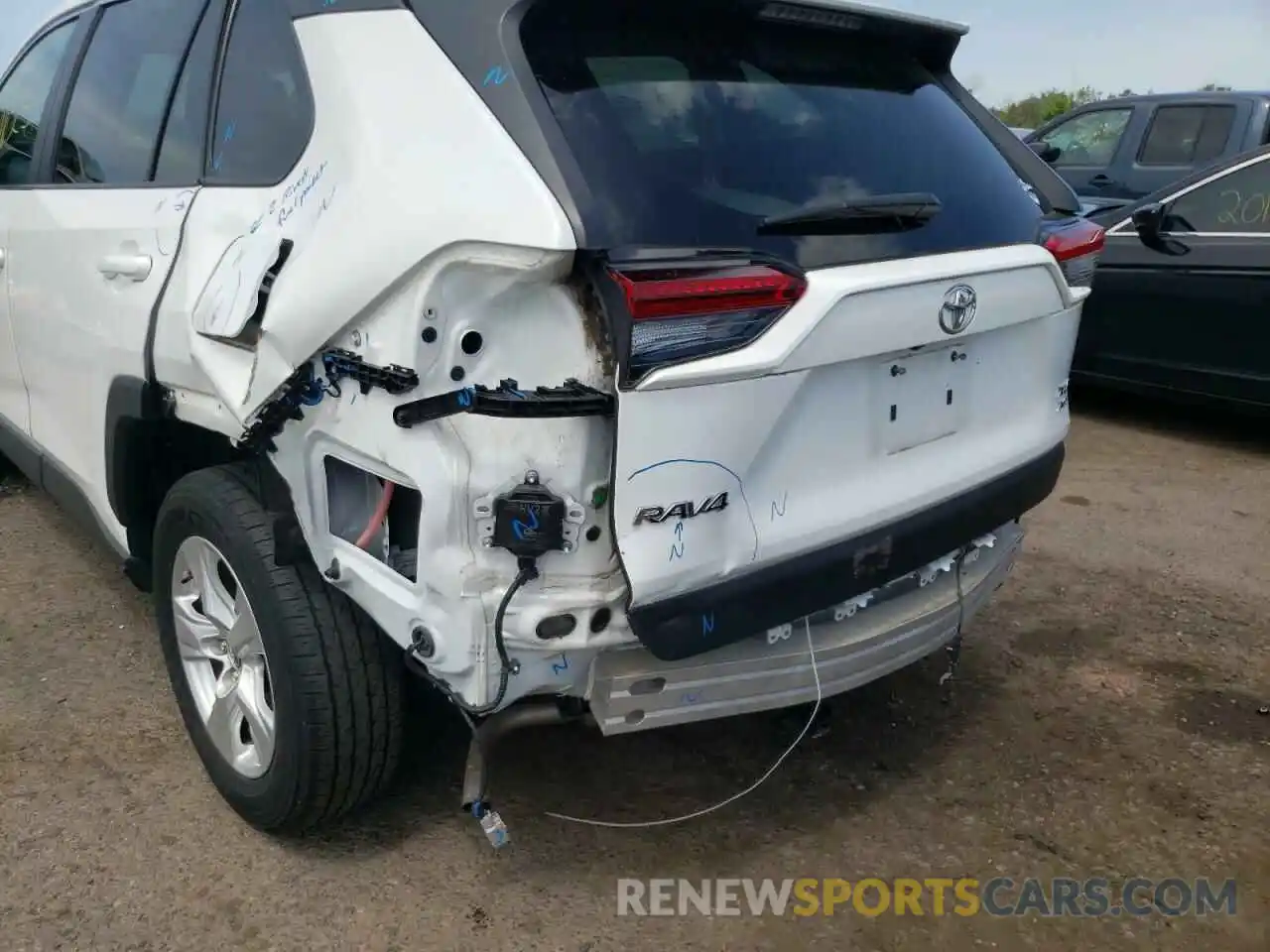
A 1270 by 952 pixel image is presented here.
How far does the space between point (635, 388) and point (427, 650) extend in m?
0.63

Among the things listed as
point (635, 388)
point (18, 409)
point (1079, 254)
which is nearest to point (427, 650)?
point (635, 388)

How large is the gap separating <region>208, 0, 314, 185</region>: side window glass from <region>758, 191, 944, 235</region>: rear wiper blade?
97 centimetres

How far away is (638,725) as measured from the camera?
2.16 m

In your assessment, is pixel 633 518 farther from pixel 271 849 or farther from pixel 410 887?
pixel 271 849

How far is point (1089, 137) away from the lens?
934cm

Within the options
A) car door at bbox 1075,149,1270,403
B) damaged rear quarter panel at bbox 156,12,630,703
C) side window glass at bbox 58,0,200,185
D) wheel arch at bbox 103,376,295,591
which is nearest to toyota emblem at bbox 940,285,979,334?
damaged rear quarter panel at bbox 156,12,630,703

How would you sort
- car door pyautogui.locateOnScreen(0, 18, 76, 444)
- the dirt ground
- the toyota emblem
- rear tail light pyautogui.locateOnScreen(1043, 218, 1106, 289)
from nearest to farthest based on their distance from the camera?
the toyota emblem
the dirt ground
rear tail light pyautogui.locateOnScreen(1043, 218, 1106, 289)
car door pyautogui.locateOnScreen(0, 18, 76, 444)

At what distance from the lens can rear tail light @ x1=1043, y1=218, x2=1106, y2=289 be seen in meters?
2.64

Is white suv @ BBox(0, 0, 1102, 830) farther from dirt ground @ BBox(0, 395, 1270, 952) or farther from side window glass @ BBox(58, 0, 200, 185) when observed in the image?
dirt ground @ BBox(0, 395, 1270, 952)

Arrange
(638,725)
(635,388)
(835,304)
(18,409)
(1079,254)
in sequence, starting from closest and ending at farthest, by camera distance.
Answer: (635,388), (835,304), (638,725), (1079,254), (18,409)

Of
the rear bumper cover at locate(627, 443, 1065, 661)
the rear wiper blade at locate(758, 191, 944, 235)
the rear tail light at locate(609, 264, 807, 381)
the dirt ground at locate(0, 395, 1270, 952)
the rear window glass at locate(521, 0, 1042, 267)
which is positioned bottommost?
the dirt ground at locate(0, 395, 1270, 952)

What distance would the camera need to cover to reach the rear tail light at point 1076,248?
264 cm

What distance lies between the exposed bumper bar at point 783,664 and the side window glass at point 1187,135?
283 inches

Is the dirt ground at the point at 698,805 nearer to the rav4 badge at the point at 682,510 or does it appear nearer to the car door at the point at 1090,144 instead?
the rav4 badge at the point at 682,510
